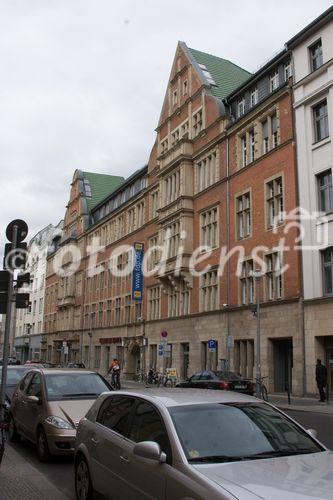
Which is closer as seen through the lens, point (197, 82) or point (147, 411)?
point (147, 411)

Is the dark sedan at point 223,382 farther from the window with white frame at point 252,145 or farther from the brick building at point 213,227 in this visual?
the window with white frame at point 252,145

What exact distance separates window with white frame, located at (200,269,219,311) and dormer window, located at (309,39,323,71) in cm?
1352

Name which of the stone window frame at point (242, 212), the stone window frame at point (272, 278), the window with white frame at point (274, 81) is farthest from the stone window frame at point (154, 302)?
the window with white frame at point (274, 81)

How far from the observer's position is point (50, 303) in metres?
78.2

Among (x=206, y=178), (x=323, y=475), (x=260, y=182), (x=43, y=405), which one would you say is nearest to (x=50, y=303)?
(x=206, y=178)

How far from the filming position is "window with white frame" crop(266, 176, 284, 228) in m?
27.8

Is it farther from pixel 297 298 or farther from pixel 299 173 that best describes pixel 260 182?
pixel 297 298

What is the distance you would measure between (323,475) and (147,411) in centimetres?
188

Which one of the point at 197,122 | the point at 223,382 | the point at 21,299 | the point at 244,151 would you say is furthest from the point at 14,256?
the point at 197,122

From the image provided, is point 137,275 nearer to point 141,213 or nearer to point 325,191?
point 141,213

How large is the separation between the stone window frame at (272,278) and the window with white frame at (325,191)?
11.7ft

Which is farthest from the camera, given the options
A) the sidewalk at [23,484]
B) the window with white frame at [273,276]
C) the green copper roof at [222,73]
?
the green copper roof at [222,73]

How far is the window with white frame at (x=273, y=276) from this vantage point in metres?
27.2

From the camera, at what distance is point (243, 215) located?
31.3 metres
